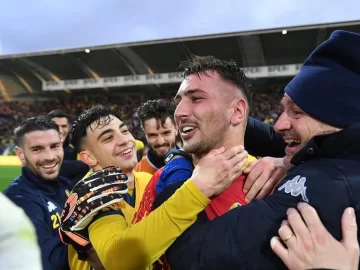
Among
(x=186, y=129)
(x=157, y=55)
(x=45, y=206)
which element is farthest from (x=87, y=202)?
(x=157, y=55)

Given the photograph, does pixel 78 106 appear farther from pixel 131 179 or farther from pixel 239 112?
pixel 239 112

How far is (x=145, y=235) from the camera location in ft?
4.18

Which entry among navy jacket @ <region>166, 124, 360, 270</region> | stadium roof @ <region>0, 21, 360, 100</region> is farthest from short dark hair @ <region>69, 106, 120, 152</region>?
stadium roof @ <region>0, 21, 360, 100</region>

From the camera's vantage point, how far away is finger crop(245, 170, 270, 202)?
143 centimetres

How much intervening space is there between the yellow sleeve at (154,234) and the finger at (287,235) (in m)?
0.35

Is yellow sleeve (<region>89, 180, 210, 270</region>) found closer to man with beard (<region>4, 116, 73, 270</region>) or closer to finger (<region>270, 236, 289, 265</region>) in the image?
finger (<region>270, 236, 289, 265</region>)

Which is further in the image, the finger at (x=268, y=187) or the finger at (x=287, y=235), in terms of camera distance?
the finger at (x=268, y=187)

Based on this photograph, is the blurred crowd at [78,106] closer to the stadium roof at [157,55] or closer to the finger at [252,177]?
the stadium roof at [157,55]

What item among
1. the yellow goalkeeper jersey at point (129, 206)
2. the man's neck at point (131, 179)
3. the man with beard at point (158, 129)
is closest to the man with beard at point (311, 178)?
the yellow goalkeeper jersey at point (129, 206)

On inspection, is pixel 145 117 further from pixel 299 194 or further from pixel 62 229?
pixel 299 194

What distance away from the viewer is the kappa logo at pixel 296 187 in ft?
3.30

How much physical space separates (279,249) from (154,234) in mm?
457

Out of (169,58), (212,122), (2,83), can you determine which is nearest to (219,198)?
(212,122)

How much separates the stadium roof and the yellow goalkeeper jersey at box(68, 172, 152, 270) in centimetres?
1370
